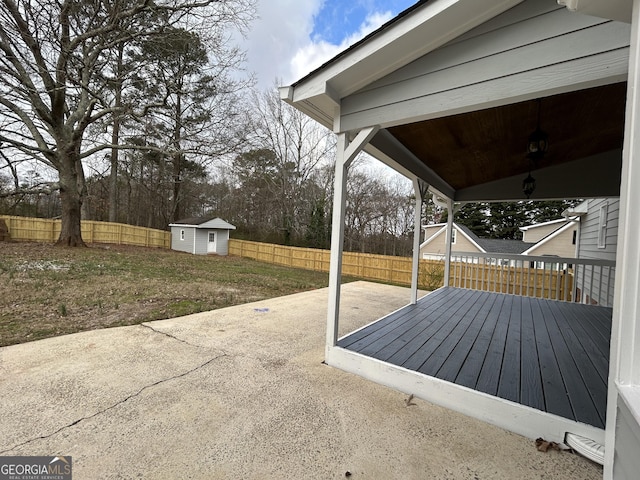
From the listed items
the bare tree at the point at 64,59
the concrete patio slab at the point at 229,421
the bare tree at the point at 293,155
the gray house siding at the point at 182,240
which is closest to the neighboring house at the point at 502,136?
the concrete patio slab at the point at 229,421

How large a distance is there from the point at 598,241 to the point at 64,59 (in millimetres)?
Answer: 16492

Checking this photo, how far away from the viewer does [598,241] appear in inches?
271

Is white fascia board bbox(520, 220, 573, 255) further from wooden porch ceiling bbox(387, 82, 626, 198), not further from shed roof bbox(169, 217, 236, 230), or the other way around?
shed roof bbox(169, 217, 236, 230)

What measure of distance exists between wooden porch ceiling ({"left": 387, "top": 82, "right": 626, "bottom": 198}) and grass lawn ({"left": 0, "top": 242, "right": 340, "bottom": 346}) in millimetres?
4365

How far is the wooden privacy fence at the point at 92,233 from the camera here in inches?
542

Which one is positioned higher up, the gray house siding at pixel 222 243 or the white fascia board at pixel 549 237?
the white fascia board at pixel 549 237

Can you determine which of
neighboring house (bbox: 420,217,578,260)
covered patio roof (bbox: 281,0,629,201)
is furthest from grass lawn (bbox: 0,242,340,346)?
neighboring house (bbox: 420,217,578,260)

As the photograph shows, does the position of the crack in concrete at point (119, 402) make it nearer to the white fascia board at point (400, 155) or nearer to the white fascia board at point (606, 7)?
the white fascia board at point (400, 155)

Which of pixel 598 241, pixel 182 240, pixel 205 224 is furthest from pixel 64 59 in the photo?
pixel 598 241

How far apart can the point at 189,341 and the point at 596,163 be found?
646cm

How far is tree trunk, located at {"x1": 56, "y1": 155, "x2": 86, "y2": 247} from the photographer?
1177 centimetres

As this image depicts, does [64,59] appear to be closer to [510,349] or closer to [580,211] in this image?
[510,349]

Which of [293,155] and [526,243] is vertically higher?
[293,155]

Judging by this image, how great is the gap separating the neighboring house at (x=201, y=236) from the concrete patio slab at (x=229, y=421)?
1531 cm
